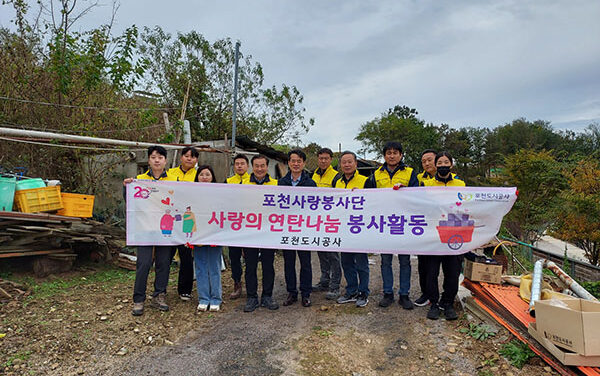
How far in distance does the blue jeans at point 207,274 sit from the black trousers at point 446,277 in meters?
2.39

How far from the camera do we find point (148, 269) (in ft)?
12.5

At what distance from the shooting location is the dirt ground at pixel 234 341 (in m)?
2.80

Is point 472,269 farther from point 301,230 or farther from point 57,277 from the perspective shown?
point 57,277

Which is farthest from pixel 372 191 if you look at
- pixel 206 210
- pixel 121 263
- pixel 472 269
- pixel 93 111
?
pixel 93 111

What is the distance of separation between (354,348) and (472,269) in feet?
5.59

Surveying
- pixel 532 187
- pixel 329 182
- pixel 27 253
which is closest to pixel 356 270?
pixel 329 182

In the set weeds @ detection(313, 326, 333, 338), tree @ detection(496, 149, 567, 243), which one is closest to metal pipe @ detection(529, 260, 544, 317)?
weeds @ detection(313, 326, 333, 338)

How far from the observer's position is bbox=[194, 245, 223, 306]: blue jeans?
13.1ft

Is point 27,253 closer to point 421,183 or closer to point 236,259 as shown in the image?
point 236,259

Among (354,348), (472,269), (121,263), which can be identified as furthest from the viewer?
(121,263)

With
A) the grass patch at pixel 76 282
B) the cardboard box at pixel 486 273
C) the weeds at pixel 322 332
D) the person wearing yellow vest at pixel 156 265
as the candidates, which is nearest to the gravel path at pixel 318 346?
the weeds at pixel 322 332

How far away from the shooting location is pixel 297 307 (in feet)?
13.4

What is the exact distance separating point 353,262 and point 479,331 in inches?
57.3

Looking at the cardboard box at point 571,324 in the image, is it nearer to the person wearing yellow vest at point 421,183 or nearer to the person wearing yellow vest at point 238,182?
the person wearing yellow vest at point 421,183
